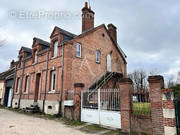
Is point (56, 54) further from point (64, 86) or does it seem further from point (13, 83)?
point (13, 83)

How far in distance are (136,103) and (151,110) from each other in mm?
1058

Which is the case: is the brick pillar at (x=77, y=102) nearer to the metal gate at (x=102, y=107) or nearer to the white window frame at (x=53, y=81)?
the metal gate at (x=102, y=107)

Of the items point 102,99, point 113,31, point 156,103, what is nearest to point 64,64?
point 102,99

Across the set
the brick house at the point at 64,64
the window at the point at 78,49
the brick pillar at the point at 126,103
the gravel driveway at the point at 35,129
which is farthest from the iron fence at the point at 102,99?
the window at the point at 78,49

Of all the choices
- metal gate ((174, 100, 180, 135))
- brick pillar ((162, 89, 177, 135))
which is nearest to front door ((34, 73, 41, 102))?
brick pillar ((162, 89, 177, 135))

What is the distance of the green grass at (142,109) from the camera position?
6.60 meters

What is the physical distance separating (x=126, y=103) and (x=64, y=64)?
7.06 metres

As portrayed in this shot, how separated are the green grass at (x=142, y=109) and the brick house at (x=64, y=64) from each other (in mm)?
4524

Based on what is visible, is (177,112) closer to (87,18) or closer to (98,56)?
(98,56)

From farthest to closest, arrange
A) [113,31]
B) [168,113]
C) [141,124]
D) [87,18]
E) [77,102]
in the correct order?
[113,31] < [87,18] < [77,102] < [141,124] < [168,113]

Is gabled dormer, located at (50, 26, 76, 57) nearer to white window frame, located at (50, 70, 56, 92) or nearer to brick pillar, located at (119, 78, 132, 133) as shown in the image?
white window frame, located at (50, 70, 56, 92)

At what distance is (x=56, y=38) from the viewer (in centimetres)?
1402

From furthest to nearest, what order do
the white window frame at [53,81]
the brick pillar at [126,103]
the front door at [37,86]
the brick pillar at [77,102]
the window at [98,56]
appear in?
the window at [98,56] → the front door at [37,86] → the white window frame at [53,81] → the brick pillar at [77,102] → the brick pillar at [126,103]

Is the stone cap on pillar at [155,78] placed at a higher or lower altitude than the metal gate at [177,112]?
higher
